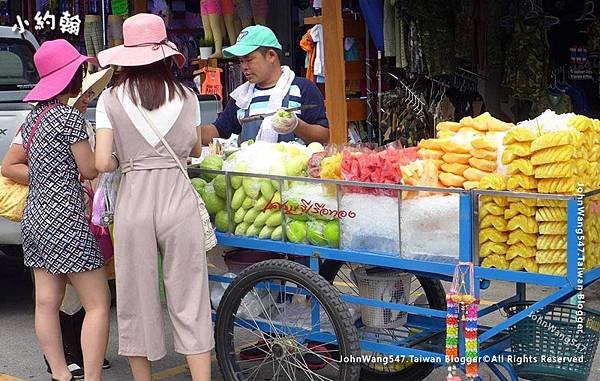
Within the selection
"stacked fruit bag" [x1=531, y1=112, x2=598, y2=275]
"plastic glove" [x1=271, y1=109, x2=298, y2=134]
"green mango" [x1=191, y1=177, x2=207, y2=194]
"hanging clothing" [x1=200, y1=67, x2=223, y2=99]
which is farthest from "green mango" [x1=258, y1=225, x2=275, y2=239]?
"hanging clothing" [x1=200, y1=67, x2=223, y2=99]

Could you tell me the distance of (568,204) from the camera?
11.3ft

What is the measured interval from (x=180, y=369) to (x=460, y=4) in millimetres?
4618

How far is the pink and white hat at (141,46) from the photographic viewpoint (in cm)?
401

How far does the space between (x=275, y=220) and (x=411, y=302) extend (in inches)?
35.8

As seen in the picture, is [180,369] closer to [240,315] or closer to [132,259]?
[240,315]

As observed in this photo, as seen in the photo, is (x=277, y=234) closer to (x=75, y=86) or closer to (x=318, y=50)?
(x=75, y=86)

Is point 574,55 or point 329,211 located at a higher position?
point 574,55

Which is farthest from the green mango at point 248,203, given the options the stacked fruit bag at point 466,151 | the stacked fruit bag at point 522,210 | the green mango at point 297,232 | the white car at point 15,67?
the white car at point 15,67

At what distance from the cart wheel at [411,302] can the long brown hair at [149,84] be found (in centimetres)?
125

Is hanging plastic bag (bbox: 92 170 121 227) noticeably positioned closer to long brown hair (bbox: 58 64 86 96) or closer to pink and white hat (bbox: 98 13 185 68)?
long brown hair (bbox: 58 64 86 96)

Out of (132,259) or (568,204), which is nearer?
(568,204)

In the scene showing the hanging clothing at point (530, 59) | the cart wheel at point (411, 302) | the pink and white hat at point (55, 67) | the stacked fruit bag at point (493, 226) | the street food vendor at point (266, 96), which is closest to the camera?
the stacked fruit bag at point (493, 226)

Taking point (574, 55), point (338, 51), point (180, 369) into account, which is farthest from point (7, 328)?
point (574, 55)

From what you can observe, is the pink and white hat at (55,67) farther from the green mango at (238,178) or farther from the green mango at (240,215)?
the green mango at (240,215)
